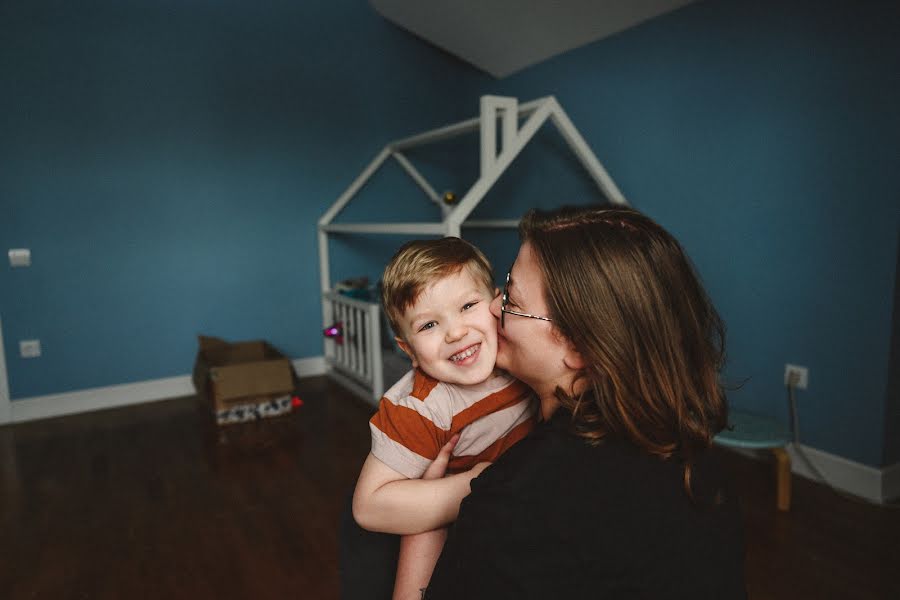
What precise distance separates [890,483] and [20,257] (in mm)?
4204

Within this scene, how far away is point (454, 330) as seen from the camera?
0.98m

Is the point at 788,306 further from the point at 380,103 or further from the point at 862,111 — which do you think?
the point at 380,103

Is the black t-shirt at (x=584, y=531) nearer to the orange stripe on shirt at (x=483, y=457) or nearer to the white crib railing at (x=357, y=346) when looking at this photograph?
the orange stripe on shirt at (x=483, y=457)

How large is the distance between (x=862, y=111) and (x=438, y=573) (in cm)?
231

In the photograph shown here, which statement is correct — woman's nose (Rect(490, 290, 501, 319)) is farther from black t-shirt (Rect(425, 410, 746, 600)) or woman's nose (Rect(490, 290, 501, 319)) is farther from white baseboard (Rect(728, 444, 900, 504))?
white baseboard (Rect(728, 444, 900, 504))

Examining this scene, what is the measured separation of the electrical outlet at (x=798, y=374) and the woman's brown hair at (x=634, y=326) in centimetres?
203

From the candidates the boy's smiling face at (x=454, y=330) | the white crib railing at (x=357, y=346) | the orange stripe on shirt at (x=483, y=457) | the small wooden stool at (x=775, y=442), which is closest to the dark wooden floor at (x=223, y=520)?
the small wooden stool at (x=775, y=442)

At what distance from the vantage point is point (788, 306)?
246 centimetres

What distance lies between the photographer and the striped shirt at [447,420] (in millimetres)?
911

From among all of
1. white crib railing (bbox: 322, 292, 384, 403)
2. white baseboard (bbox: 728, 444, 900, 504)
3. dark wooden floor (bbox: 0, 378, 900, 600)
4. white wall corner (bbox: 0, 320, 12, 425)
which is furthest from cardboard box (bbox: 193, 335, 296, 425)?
white baseboard (bbox: 728, 444, 900, 504)

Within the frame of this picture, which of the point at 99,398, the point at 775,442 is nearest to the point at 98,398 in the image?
the point at 99,398

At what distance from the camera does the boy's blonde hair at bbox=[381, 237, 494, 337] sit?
999 mm

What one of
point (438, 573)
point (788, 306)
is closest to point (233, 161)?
Result: point (788, 306)

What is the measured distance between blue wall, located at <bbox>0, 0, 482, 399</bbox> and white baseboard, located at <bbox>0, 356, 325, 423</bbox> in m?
0.06
